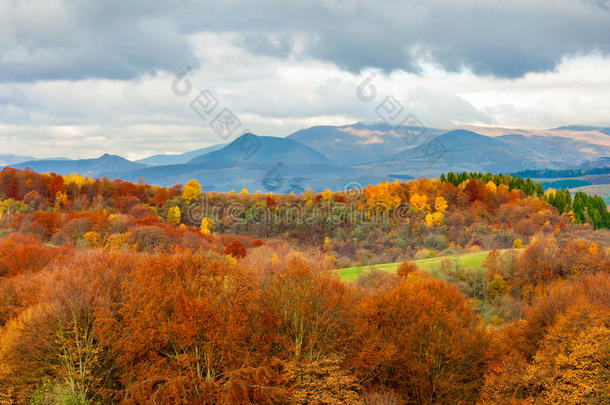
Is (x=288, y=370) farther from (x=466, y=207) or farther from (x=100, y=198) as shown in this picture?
(x=100, y=198)

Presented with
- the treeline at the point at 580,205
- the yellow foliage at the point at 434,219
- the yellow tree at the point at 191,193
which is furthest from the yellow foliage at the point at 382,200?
the yellow tree at the point at 191,193

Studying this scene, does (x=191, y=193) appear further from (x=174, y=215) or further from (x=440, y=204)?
(x=440, y=204)

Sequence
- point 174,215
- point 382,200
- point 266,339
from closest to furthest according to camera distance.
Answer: point 266,339
point 174,215
point 382,200

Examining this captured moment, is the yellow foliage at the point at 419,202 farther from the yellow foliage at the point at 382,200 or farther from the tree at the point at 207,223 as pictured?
the tree at the point at 207,223

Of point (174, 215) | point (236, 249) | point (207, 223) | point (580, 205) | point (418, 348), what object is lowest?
point (418, 348)

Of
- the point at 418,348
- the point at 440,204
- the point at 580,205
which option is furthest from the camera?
the point at 440,204

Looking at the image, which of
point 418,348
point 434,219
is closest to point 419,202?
point 434,219

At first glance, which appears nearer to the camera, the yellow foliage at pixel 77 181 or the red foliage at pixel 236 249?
the red foliage at pixel 236 249

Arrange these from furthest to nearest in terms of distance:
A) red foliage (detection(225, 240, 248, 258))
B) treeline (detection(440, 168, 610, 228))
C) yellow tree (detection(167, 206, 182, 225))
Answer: yellow tree (detection(167, 206, 182, 225)), treeline (detection(440, 168, 610, 228)), red foliage (detection(225, 240, 248, 258))

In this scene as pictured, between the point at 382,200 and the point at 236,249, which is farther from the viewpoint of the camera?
the point at 382,200

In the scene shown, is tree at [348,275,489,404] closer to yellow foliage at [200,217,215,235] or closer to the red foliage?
the red foliage

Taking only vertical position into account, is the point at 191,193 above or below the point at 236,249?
above

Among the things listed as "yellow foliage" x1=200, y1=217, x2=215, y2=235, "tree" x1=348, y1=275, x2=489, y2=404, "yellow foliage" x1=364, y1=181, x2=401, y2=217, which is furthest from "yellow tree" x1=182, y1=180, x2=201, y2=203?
"tree" x1=348, y1=275, x2=489, y2=404

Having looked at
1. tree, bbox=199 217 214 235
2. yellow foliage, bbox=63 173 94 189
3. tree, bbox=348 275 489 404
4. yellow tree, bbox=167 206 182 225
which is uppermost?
yellow foliage, bbox=63 173 94 189
